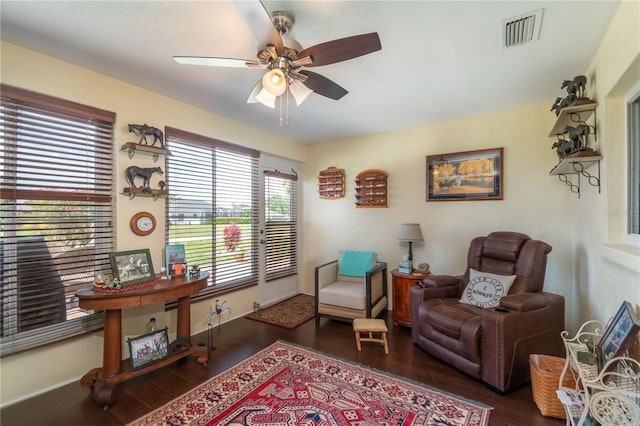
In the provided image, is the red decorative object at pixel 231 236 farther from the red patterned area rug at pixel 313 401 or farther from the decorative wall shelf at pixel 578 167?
the decorative wall shelf at pixel 578 167

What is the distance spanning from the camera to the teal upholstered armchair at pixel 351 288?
3166 millimetres

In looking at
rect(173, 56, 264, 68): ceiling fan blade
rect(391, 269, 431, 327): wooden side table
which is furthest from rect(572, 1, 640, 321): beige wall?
rect(173, 56, 264, 68): ceiling fan blade

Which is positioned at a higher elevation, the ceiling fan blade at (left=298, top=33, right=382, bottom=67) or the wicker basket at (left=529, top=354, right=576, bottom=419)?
the ceiling fan blade at (left=298, top=33, right=382, bottom=67)

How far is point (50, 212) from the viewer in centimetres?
211

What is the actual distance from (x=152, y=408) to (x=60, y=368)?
92 cm

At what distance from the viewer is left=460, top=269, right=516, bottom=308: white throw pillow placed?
101 inches

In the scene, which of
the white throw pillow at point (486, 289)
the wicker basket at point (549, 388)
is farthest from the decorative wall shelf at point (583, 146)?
the wicker basket at point (549, 388)

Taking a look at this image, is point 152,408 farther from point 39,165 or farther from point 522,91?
point 522,91

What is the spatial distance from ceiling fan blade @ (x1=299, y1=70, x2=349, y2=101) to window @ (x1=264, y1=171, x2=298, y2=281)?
7.43ft

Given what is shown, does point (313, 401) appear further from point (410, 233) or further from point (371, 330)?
point (410, 233)

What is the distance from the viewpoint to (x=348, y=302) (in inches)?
125

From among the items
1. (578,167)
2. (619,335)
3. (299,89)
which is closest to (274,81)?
(299,89)

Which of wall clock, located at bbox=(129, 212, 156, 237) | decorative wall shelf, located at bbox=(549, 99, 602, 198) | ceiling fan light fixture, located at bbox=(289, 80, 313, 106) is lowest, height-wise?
wall clock, located at bbox=(129, 212, 156, 237)

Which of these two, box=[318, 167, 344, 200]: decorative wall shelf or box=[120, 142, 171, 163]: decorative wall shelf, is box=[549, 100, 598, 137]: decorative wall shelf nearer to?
box=[318, 167, 344, 200]: decorative wall shelf
